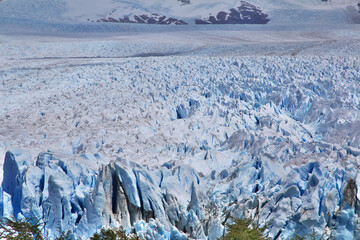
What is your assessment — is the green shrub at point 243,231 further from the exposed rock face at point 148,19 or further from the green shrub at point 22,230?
the exposed rock face at point 148,19

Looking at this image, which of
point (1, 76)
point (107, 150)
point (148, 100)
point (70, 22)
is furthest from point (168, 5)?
point (107, 150)

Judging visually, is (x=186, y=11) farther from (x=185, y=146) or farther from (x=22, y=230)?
(x=22, y=230)

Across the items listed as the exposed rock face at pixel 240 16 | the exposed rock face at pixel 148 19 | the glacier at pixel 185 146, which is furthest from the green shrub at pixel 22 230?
the exposed rock face at pixel 148 19

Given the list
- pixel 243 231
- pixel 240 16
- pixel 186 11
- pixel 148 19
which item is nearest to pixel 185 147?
pixel 243 231

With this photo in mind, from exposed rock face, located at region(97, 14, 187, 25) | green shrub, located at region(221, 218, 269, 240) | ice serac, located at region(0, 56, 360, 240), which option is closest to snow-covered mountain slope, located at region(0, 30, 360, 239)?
ice serac, located at region(0, 56, 360, 240)

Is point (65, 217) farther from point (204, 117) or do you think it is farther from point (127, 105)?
point (127, 105)
